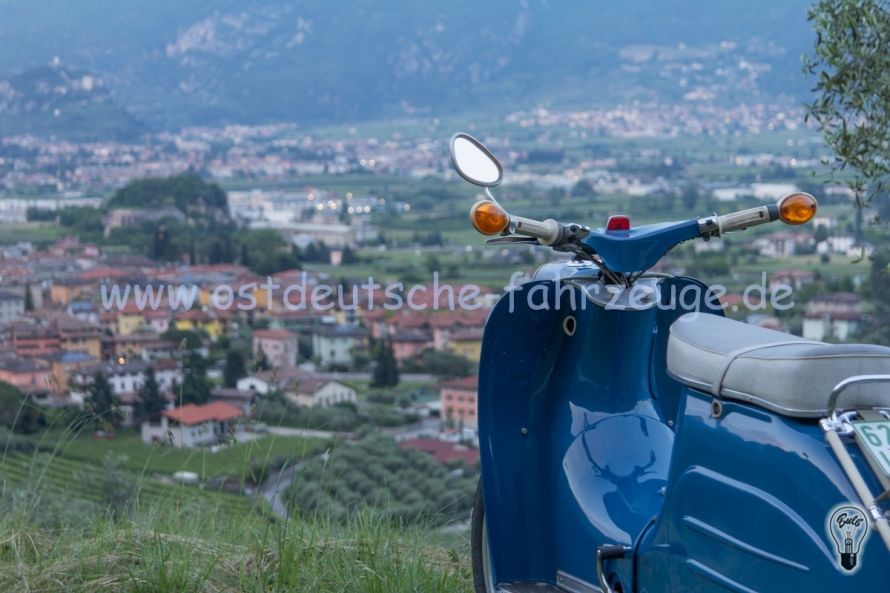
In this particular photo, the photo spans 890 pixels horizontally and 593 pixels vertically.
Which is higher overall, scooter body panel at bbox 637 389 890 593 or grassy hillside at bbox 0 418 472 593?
scooter body panel at bbox 637 389 890 593

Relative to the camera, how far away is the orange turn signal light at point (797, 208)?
1.97 m

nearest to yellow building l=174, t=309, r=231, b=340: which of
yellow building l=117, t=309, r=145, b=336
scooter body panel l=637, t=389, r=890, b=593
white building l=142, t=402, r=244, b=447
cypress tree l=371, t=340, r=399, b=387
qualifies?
yellow building l=117, t=309, r=145, b=336

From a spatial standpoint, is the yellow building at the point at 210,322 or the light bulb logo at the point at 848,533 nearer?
the light bulb logo at the point at 848,533

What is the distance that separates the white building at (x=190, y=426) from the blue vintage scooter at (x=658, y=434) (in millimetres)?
869

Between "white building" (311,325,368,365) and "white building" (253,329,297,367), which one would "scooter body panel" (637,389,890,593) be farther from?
"white building" (311,325,368,365)

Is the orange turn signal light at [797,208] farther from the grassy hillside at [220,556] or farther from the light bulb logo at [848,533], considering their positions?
the grassy hillside at [220,556]

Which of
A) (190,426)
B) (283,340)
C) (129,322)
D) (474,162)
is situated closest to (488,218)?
(474,162)

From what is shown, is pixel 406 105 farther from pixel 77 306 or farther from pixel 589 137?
pixel 77 306

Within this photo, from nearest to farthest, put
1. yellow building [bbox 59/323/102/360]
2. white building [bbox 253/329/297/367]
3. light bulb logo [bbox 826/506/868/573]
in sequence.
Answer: light bulb logo [bbox 826/506/868/573] < yellow building [bbox 59/323/102/360] < white building [bbox 253/329/297/367]

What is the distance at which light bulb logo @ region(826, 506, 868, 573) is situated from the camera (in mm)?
1246

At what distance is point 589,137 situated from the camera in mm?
49438

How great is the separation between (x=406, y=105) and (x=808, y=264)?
164ft

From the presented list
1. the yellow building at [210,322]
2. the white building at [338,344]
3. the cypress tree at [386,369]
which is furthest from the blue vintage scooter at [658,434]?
the white building at [338,344]

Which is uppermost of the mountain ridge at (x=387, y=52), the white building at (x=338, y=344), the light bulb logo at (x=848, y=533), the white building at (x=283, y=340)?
the mountain ridge at (x=387, y=52)
